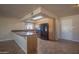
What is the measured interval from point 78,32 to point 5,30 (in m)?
1.27

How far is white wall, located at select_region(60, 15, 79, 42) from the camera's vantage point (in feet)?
7.29

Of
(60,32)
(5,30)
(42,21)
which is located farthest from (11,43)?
(60,32)

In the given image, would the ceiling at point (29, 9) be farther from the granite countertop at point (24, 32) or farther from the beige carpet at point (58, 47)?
the beige carpet at point (58, 47)

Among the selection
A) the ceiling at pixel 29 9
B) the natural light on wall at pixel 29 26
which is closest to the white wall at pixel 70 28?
the ceiling at pixel 29 9

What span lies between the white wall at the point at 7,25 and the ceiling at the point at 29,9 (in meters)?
0.09

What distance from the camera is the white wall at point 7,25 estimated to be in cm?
222

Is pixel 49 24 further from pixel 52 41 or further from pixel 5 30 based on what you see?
pixel 5 30

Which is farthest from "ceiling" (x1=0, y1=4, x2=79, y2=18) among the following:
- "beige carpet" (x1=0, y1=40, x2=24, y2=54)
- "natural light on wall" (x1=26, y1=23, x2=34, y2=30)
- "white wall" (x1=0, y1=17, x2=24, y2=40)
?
"beige carpet" (x1=0, y1=40, x2=24, y2=54)

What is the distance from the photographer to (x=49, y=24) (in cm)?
230

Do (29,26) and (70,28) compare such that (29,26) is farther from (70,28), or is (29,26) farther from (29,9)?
(70,28)

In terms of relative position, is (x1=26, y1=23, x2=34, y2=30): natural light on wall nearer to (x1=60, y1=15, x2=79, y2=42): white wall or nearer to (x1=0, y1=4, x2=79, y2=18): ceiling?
(x1=0, y1=4, x2=79, y2=18): ceiling

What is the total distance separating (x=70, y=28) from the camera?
7.47 feet

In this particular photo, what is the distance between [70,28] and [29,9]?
2.62 feet

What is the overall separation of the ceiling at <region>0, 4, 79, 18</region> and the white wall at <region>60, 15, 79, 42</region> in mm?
89
